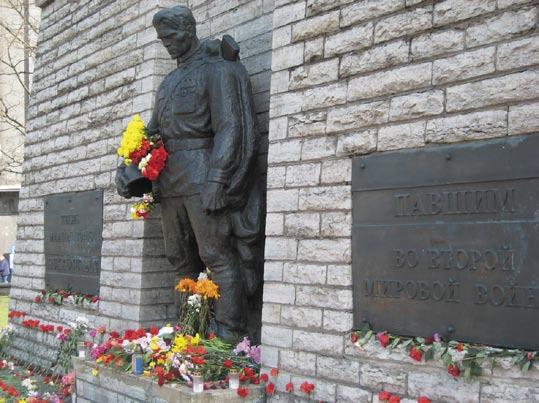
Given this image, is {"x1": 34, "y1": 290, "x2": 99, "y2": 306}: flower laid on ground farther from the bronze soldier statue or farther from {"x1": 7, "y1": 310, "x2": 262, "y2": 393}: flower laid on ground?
the bronze soldier statue

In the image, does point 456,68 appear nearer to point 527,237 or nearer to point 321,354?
point 527,237

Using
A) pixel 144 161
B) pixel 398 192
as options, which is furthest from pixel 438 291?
pixel 144 161

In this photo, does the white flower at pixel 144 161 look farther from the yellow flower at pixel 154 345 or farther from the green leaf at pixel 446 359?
the green leaf at pixel 446 359

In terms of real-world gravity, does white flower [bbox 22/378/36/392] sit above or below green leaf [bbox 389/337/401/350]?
below

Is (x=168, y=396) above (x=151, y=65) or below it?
below

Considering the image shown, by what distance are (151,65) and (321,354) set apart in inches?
144

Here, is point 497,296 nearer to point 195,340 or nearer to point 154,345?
point 195,340

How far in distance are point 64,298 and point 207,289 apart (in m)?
A: 3.23

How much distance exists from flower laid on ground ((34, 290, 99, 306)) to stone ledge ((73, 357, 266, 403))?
145cm

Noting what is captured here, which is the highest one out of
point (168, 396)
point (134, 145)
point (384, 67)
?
point (384, 67)

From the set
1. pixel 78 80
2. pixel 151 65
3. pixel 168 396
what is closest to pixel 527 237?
pixel 168 396

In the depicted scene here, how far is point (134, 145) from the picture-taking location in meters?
5.93

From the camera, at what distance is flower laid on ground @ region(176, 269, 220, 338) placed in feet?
18.3

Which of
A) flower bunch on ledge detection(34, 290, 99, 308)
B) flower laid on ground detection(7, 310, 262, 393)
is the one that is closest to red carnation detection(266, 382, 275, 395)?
flower laid on ground detection(7, 310, 262, 393)
